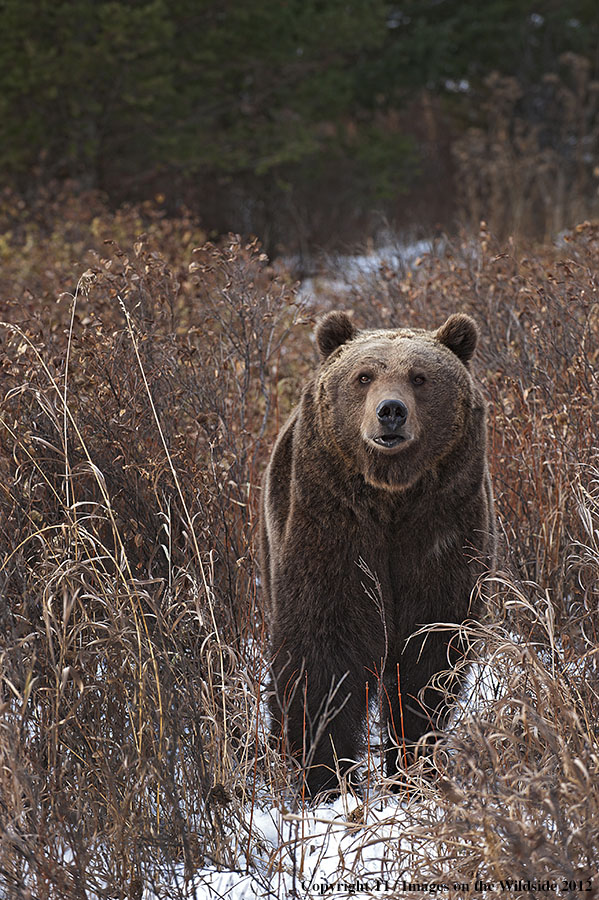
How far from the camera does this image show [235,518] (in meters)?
3.83

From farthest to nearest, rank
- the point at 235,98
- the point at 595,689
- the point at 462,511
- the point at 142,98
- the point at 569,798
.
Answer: the point at 235,98 → the point at 142,98 → the point at 462,511 → the point at 595,689 → the point at 569,798

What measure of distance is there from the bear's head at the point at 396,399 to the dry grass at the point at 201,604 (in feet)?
1.53

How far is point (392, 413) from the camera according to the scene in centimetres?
268

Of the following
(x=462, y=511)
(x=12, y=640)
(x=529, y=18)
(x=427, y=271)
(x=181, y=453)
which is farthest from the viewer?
(x=529, y=18)

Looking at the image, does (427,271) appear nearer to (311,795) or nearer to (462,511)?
(462,511)

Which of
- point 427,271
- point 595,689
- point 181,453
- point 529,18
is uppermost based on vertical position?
point 529,18

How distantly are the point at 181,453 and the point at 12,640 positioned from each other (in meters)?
1.08

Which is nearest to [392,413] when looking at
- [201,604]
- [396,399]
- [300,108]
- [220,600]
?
[396,399]

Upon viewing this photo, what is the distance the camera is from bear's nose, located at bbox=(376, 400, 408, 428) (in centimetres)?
269

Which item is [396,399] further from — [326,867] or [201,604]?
[326,867]

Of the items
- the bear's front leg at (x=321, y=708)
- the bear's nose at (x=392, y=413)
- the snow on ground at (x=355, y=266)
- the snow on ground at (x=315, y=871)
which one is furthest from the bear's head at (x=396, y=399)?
the snow on ground at (x=355, y=266)

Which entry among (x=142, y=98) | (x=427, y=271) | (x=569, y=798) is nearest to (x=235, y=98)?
(x=142, y=98)

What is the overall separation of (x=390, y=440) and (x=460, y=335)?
23.7 inches

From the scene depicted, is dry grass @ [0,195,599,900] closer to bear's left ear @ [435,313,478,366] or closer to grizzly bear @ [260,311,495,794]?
grizzly bear @ [260,311,495,794]
